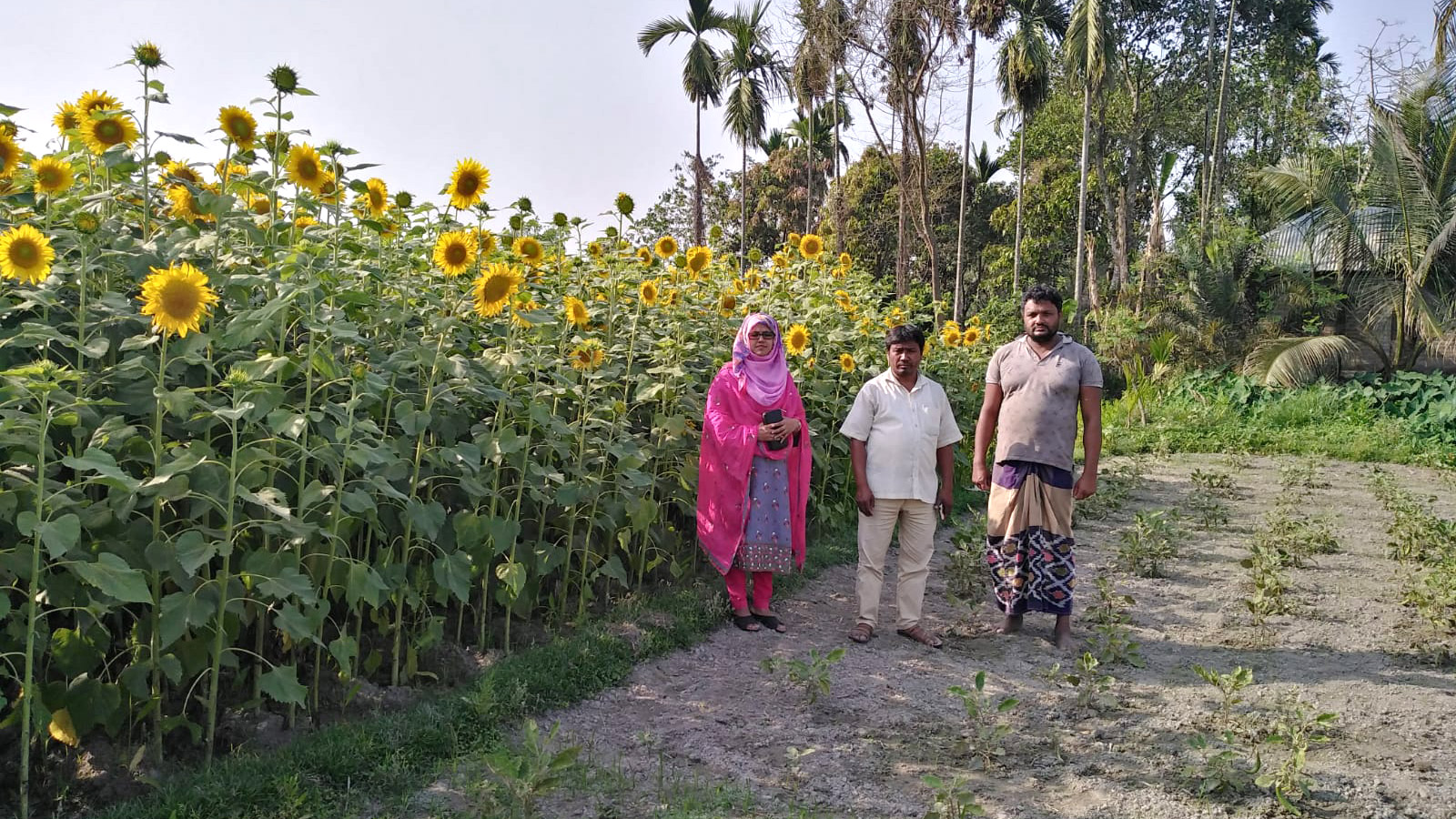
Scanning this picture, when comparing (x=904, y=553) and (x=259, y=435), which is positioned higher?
(x=259, y=435)

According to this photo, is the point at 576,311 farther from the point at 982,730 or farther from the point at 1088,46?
the point at 1088,46

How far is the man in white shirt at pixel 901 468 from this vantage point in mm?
4531

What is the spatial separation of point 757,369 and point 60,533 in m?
2.78

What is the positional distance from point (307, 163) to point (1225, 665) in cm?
391

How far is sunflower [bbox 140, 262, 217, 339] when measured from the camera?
8.01 ft

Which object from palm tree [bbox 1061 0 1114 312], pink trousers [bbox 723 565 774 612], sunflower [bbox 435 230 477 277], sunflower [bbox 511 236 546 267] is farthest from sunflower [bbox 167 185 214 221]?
palm tree [bbox 1061 0 1114 312]

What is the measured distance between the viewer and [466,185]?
3545mm

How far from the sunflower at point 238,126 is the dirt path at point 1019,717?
2.08m

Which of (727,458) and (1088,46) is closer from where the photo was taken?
(727,458)

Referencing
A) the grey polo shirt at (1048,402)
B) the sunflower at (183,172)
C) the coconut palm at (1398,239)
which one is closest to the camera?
the sunflower at (183,172)

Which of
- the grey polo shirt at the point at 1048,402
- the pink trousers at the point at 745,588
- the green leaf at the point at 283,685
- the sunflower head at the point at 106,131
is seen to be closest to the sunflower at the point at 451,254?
the sunflower head at the point at 106,131

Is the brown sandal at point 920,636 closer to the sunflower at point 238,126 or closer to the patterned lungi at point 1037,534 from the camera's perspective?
the patterned lungi at point 1037,534

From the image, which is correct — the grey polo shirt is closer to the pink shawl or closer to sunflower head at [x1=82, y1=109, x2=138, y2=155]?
the pink shawl

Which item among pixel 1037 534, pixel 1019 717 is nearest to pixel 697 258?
pixel 1037 534
